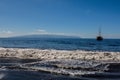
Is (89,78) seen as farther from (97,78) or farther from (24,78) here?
(24,78)

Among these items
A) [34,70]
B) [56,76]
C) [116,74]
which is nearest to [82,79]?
[56,76]

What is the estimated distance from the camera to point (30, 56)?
27.5 metres

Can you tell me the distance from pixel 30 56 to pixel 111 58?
936 centimetres

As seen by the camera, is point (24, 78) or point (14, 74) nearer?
point (24, 78)

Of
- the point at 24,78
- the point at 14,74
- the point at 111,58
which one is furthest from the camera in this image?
the point at 111,58

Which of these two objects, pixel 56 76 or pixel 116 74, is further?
pixel 116 74

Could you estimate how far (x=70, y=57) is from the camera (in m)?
26.1

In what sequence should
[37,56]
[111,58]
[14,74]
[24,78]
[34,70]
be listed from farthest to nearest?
1. [37,56]
2. [111,58]
3. [34,70]
4. [14,74]
5. [24,78]

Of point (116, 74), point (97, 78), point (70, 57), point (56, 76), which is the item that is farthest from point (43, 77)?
point (70, 57)

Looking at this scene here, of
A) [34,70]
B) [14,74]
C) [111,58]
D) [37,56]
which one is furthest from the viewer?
[37,56]

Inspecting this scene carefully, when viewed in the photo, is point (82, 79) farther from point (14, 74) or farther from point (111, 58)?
point (111, 58)

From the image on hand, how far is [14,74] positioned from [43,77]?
7.26ft

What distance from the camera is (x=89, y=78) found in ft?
49.1

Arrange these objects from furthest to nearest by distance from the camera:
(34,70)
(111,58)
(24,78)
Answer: (111,58) < (34,70) < (24,78)
